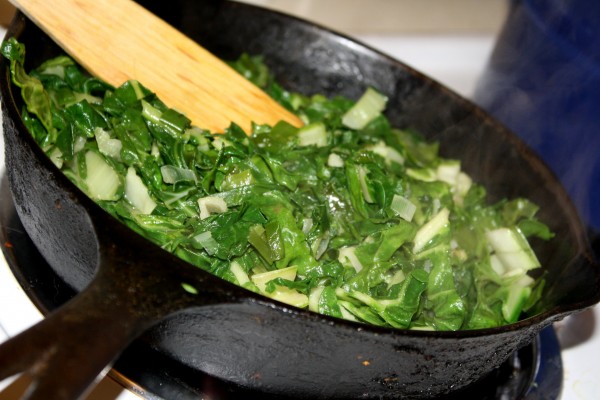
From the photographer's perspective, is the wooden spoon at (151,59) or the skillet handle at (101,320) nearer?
the skillet handle at (101,320)

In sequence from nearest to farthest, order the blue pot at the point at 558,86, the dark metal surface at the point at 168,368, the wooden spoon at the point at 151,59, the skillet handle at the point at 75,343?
the skillet handle at the point at 75,343 → the dark metal surface at the point at 168,368 → the wooden spoon at the point at 151,59 → the blue pot at the point at 558,86

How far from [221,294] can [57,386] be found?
27 cm

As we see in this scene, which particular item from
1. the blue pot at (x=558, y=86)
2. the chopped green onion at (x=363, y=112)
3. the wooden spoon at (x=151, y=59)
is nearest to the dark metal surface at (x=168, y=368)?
the wooden spoon at (x=151, y=59)

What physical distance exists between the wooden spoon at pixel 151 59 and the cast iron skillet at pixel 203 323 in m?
0.11

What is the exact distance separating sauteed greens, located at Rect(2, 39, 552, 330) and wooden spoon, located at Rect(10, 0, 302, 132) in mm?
49

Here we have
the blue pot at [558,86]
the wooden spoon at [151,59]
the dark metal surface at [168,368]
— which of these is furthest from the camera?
the blue pot at [558,86]

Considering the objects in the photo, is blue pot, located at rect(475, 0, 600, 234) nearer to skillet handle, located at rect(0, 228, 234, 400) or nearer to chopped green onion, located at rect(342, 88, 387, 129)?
chopped green onion, located at rect(342, 88, 387, 129)

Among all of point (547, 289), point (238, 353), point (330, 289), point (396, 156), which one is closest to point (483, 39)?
point (396, 156)

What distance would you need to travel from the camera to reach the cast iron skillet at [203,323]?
0.87 m

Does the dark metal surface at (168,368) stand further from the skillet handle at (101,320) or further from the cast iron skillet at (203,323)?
the skillet handle at (101,320)

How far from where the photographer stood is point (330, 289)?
4.29ft

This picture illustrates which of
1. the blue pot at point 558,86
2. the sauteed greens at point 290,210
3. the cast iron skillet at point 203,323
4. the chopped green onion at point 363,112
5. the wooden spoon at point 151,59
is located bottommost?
the cast iron skillet at point 203,323

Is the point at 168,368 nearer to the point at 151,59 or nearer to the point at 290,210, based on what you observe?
the point at 290,210

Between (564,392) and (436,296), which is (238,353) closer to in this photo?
(436,296)
